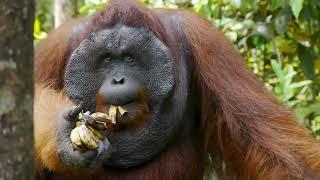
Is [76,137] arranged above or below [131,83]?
below

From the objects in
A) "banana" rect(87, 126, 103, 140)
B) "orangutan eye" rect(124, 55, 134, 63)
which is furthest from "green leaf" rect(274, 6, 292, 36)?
"banana" rect(87, 126, 103, 140)

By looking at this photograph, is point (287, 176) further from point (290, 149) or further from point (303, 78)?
point (303, 78)

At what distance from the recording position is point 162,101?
10.8 ft

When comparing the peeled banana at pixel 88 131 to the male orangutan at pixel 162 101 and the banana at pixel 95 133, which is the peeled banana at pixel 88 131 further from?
the male orangutan at pixel 162 101

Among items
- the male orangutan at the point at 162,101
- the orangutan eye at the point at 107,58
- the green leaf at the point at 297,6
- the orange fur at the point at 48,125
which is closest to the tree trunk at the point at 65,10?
the male orangutan at the point at 162,101

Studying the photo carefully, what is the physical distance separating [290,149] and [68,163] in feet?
3.55

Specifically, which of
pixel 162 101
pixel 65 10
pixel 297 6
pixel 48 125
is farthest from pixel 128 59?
pixel 65 10

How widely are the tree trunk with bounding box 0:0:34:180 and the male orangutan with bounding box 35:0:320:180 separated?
1.41 m

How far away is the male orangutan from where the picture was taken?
126 inches

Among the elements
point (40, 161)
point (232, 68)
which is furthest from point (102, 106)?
point (232, 68)

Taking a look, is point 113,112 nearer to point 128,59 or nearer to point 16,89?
point 128,59

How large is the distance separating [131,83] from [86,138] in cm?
47

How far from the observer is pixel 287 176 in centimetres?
318

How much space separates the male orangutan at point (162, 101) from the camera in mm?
3189
